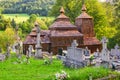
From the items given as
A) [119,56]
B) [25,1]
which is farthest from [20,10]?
[119,56]

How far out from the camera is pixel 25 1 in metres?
174

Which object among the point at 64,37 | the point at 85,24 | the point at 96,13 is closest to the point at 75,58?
the point at 64,37

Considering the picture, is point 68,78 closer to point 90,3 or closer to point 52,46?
point 52,46

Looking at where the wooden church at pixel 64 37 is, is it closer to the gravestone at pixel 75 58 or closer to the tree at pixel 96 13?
the tree at pixel 96 13

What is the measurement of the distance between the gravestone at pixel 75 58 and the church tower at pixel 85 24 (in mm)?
25354

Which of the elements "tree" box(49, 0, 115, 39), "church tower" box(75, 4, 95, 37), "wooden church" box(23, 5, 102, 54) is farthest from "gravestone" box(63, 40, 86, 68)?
"tree" box(49, 0, 115, 39)

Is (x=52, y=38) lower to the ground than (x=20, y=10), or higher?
higher

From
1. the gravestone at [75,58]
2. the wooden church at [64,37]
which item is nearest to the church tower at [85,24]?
the wooden church at [64,37]

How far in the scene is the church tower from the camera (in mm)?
55688

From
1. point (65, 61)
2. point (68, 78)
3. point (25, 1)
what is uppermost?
point (68, 78)

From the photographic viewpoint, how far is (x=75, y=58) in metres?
28.7

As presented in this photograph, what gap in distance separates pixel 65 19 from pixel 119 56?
810 inches

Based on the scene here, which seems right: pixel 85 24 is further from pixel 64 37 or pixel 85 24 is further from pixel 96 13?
pixel 96 13

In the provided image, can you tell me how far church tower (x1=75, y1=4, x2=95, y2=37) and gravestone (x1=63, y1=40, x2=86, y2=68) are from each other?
25.4 metres
